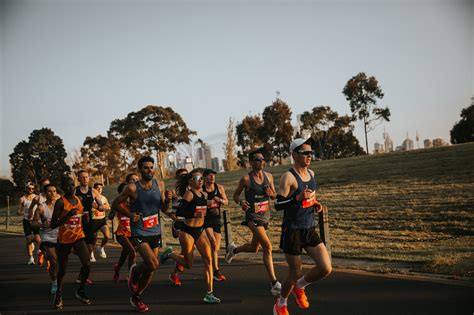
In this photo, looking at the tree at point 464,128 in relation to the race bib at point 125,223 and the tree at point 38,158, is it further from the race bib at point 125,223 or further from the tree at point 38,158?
the race bib at point 125,223

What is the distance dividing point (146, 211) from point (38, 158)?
60.5 meters

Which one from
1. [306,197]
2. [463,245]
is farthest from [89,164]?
[306,197]

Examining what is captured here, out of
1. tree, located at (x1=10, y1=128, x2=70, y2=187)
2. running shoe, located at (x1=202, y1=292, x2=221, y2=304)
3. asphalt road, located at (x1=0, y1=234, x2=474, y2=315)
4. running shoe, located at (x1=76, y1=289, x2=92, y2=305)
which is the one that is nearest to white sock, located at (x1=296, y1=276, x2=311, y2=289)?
asphalt road, located at (x1=0, y1=234, x2=474, y2=315)

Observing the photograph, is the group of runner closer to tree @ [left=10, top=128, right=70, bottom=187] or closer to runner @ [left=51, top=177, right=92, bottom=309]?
runner @ [left=51, top=177, right=92, bottom=309]

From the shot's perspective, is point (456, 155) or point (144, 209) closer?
point (144, 209)

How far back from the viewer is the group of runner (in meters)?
6.14

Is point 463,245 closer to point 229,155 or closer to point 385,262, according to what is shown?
point 385,262

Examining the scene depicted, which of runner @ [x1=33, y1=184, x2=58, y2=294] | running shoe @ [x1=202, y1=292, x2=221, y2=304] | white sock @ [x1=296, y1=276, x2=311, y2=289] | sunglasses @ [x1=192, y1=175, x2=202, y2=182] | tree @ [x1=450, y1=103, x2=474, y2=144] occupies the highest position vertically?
tree @ [x1=450, y1=103, x2=474, y2=144]

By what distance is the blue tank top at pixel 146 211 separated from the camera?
7059 mm

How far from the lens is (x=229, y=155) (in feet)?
191

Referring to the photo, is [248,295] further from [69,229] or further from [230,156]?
[230,156]

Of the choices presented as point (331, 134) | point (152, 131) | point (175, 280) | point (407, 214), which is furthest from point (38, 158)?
point (175, 280)

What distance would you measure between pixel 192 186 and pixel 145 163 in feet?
3.09

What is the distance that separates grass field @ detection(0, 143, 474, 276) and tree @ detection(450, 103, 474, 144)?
19.0 metres
